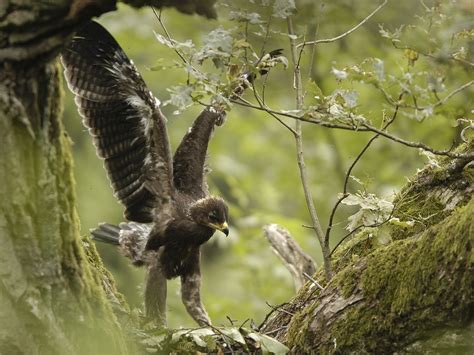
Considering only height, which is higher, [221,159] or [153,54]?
[153,54]

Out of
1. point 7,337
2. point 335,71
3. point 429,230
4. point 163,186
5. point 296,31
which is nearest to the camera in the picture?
point 7,337

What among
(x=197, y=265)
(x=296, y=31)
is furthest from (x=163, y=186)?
(x=296, y=31)

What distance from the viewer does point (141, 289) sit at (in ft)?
23.5

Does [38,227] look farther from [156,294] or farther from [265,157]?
[265,157]

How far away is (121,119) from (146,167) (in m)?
0.57

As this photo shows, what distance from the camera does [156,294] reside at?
23.0 feet

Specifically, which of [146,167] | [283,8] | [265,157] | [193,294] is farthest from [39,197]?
[265,157]

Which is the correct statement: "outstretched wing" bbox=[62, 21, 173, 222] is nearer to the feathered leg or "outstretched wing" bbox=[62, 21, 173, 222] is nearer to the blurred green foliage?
the feathered leg

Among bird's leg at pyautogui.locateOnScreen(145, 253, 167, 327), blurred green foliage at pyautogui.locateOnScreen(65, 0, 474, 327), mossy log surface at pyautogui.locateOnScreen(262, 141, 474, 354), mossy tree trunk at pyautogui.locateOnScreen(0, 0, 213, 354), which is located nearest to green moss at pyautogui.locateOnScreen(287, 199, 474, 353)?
mossy log surface at pyautogui.locateOnScreen(262, 141, 474, 354)

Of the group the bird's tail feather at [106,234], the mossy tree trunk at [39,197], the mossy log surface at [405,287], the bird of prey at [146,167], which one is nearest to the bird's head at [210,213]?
the bird of prey at [146,167]

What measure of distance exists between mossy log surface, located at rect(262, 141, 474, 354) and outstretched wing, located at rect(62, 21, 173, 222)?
2.21m

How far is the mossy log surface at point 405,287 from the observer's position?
3695mm

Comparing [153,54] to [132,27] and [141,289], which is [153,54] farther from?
[141,289]

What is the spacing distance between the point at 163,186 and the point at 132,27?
20.2 feet
